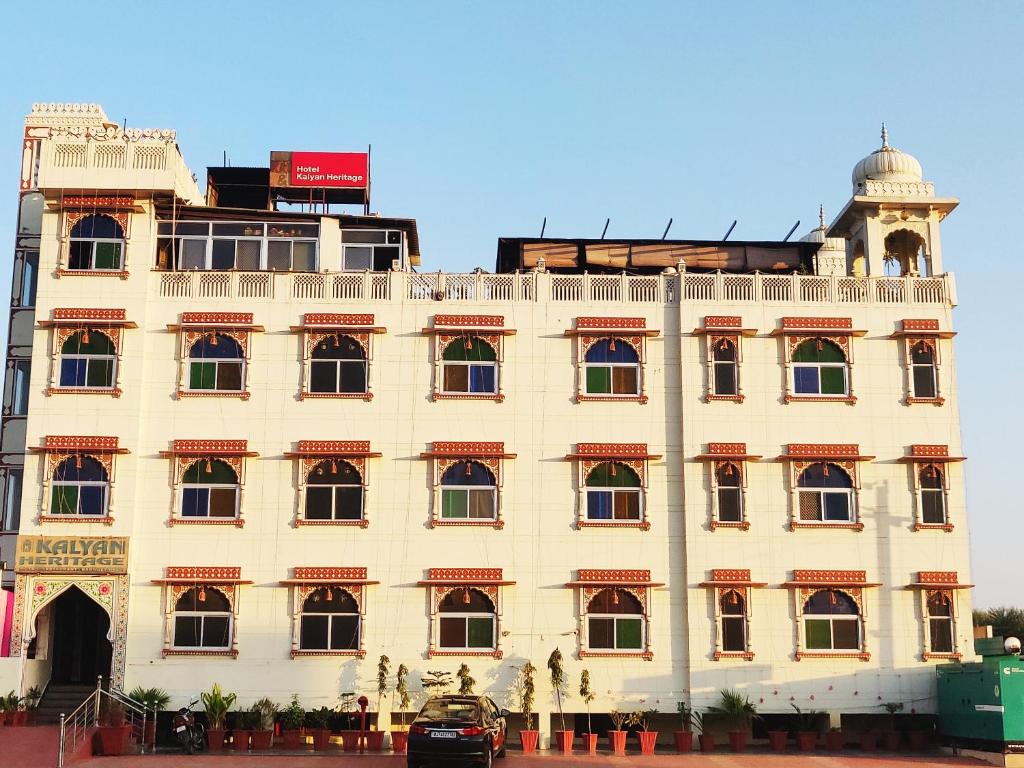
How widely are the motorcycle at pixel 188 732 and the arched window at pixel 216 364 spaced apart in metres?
8.31

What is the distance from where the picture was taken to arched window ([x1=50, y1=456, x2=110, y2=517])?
99.5 feet

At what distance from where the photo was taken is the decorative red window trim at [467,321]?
31.6 metres

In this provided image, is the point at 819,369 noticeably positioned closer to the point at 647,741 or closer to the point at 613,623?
the point at 613,623

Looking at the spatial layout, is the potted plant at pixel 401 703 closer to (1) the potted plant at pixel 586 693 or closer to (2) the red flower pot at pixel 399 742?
(2) the red flower pot at pixel 399 742

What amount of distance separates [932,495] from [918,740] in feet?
20.7

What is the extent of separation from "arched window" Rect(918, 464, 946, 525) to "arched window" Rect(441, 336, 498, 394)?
38.3 feet

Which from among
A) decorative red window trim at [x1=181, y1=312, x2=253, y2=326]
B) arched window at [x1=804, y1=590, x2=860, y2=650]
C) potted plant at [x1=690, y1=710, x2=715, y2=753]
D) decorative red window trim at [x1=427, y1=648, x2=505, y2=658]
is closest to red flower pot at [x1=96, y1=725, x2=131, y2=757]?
decorative red window trim at [x1=427, y1=648, x2=505, y2=658]

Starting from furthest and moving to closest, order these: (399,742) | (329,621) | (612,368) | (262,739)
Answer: (612,368) < (329,621) < (399,742) < (262,739)

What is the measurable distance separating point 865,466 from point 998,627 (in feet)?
90.6

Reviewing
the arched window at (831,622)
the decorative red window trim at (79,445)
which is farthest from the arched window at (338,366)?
the arched window at (831,622)

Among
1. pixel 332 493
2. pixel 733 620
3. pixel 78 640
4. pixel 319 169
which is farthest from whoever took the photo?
pixel 319 169

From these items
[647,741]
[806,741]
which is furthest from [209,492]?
[806,741]

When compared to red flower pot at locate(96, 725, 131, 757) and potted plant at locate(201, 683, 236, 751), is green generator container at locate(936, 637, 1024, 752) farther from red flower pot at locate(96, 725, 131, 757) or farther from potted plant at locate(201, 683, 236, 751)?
red flower pot at locate(96, 725, 131, 757)

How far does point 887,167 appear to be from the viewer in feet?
114
